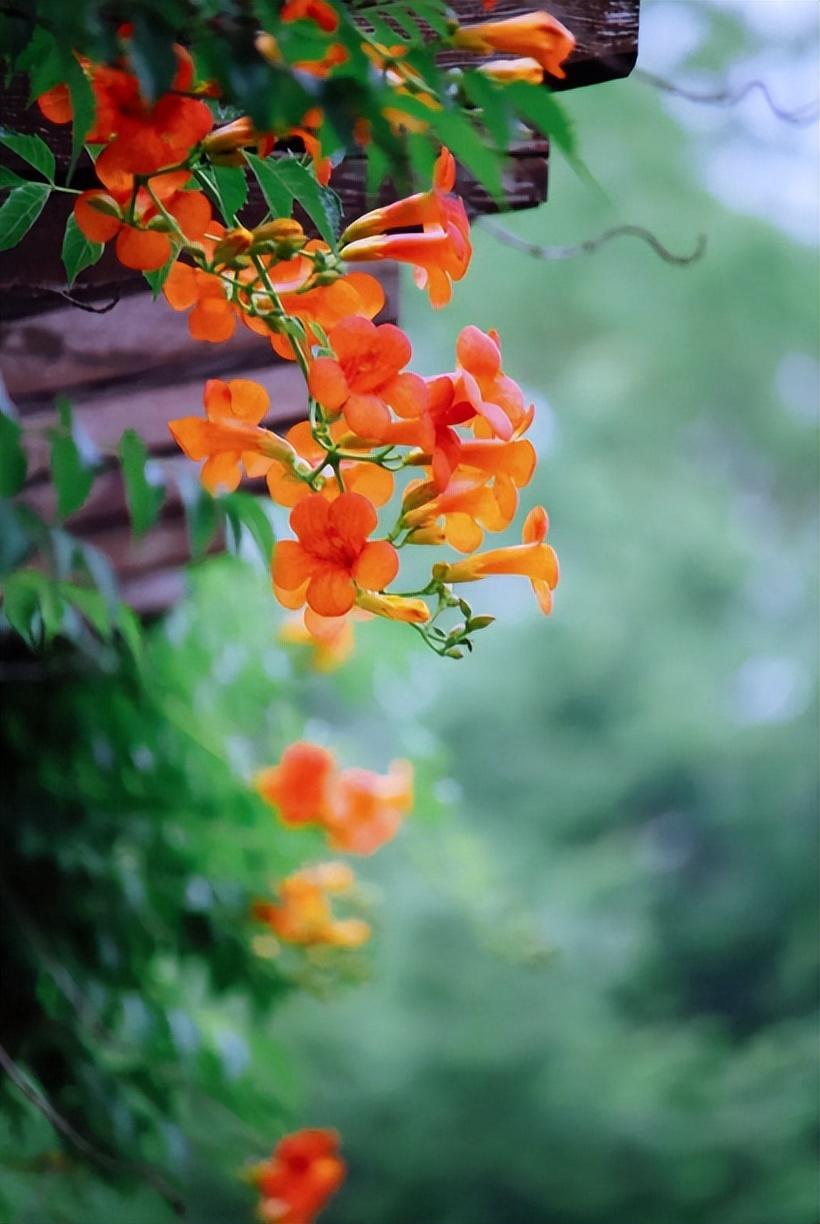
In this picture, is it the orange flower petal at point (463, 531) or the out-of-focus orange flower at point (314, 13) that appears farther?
the orange flower petal at point (463, 531)

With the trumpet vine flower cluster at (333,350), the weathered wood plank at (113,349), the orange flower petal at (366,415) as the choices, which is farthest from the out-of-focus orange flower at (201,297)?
the weathered wood plank at (113,349)

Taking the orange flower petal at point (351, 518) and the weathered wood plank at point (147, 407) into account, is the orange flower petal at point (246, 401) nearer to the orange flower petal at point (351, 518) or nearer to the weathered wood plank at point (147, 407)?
the orange flower petal at point (351, 518)

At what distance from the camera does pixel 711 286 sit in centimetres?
427

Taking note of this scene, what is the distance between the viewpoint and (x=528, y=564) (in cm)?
62

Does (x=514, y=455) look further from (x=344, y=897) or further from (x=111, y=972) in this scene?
(x=344, y=897)

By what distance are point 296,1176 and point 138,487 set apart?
1.20 metres

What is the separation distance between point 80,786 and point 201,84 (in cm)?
120

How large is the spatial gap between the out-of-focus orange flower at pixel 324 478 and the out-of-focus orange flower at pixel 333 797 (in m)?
1.23

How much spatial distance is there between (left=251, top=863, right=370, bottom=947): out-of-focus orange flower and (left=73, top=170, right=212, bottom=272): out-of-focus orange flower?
4.48ft

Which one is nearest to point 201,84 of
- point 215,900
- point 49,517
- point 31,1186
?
point 49,517

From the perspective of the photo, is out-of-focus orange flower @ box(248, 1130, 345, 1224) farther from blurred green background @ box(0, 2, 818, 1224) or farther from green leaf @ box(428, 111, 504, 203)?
green leaf @ box(428, 111, 504, 203)

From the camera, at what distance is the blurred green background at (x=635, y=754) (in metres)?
3.69

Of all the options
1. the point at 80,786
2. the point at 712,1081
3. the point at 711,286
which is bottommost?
the point at 712,1081

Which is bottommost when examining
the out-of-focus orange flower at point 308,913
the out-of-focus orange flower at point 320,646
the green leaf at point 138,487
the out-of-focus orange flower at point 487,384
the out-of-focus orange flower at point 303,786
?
the out-of-focus orange flower at point 308,913
